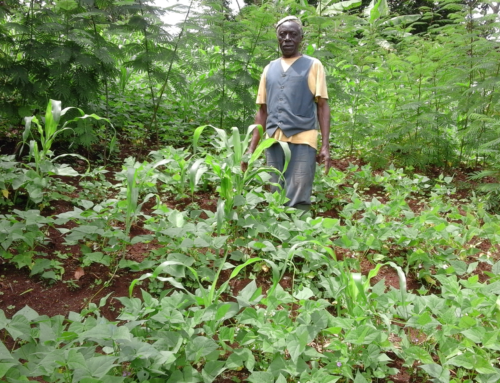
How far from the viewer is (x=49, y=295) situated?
220cm

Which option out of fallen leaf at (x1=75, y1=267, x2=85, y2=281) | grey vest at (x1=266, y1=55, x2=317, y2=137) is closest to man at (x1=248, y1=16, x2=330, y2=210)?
grey vest at (x1=266, y1=55, x2=317, y2=137)

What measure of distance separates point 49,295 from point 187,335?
1.01 meters

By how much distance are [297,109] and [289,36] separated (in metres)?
0.58

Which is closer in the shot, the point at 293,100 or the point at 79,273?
the point at 79,273

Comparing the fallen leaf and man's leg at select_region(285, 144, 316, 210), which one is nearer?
the fallen leaf

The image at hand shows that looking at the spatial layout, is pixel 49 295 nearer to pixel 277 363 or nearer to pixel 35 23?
pixel 277 363

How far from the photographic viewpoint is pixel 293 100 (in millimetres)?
3141

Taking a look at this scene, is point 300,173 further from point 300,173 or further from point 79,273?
point 79,273

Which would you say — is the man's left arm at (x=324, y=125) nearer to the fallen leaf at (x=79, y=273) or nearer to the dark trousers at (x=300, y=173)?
the dark trousers at (x=300, y=173)

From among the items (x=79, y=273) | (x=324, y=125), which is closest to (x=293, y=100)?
(x=324, y=125)

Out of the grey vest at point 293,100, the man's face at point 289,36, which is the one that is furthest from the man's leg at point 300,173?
the man's face at point 289,36

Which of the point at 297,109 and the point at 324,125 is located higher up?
the point at 297,109

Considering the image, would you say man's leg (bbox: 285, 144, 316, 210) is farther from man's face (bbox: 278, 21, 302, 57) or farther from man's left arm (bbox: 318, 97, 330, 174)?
man's face (bbox: 278, 21, 302, 57)

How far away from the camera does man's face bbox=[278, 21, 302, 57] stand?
311 centimetres
